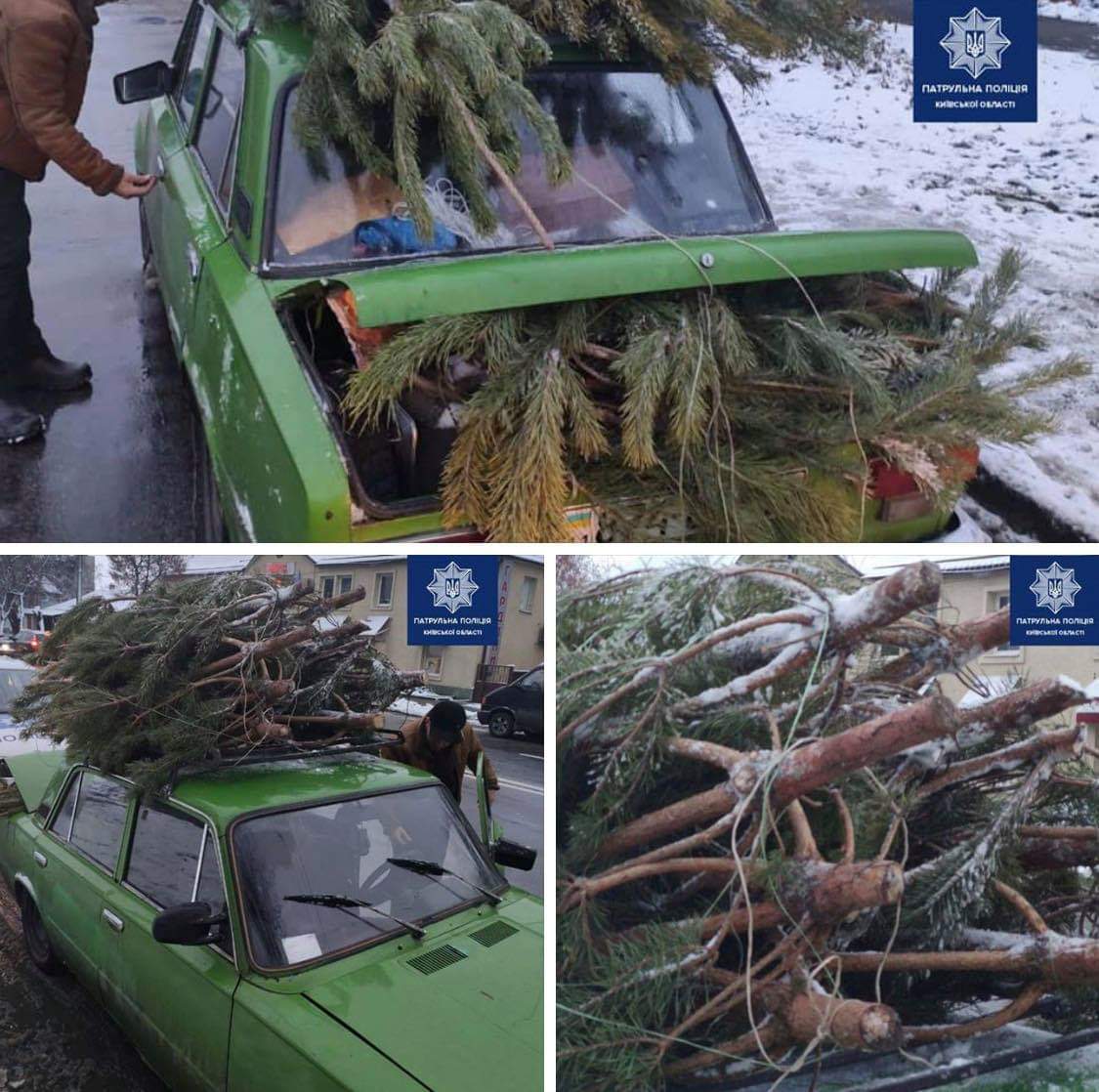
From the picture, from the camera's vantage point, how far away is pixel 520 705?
3.02m

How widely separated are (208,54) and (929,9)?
8.27ft

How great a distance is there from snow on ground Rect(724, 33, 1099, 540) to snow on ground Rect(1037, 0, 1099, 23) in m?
0.03

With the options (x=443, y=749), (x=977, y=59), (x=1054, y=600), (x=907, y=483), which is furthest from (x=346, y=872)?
(x=977, y=59)

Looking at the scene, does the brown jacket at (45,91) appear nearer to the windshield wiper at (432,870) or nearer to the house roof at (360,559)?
the house roof at (360,559)

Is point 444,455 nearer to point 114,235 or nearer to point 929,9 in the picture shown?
point 929,9

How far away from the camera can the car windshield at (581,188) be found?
348 centimetres

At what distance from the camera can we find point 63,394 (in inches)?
167

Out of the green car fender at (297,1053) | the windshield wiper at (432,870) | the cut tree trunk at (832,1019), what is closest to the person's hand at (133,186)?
the windshield wiper at (432,870)

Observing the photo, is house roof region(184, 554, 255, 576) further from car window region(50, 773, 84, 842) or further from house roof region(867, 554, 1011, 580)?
house roof region(867, 554, 1011, 580)

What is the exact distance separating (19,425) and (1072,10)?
135 inches

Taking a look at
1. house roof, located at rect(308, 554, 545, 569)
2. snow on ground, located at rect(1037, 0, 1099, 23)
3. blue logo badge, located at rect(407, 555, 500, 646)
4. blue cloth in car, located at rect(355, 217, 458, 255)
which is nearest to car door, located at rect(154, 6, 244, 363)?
blue cloth in car, located at rect(355, 217, 458, 255)

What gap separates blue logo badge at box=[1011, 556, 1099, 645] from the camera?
296 cm

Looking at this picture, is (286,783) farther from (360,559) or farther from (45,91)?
(45,91)

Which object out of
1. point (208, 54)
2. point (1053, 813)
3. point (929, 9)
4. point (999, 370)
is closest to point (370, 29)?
point (208, 54)
